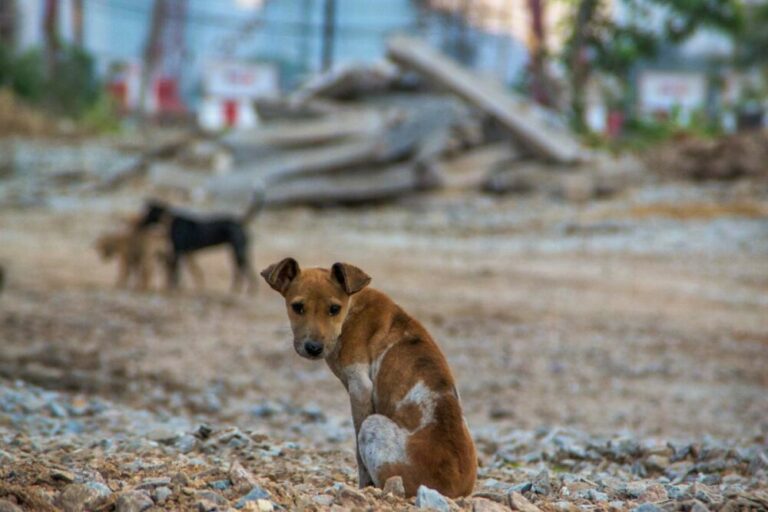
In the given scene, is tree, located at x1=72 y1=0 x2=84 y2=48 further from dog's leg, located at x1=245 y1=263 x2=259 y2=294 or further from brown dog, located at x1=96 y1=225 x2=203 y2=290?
dog's leg, located at x1=245 y1=263 x2=259 y2=294

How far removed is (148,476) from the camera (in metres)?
4.41

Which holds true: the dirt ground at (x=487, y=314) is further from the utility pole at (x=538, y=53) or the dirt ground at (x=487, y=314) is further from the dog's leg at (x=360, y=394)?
the utility pole at (x=538, y=53)

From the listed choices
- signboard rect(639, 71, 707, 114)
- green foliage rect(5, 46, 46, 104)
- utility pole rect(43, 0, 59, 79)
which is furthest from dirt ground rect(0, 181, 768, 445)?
signboard rect(639, 71, 707, 114)

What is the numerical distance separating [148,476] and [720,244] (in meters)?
13.1

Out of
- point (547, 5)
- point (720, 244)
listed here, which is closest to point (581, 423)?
point (720, 244)

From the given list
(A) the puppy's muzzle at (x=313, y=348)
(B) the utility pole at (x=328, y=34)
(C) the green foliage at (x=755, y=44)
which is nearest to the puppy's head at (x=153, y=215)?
(A) the puppy's muzzle at (x=313, y=348)

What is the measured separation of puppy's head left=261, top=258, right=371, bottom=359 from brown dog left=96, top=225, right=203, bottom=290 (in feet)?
28.9

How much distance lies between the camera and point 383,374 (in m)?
4.44

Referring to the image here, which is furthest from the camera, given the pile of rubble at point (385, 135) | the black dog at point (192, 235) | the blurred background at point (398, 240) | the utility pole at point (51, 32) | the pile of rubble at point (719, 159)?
the utility pole at point (51, 32)

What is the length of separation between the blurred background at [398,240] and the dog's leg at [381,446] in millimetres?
181

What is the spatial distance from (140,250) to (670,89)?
23209mm

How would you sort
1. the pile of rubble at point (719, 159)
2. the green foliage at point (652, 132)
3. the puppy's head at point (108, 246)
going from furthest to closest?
the green foliage at point (652, 132) → the pile of rubble at point (719, 159) → the puppy's head at point (108, 246)

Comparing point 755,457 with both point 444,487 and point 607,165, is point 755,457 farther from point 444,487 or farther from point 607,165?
point 607,165

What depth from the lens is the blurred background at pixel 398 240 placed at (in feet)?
18.7
